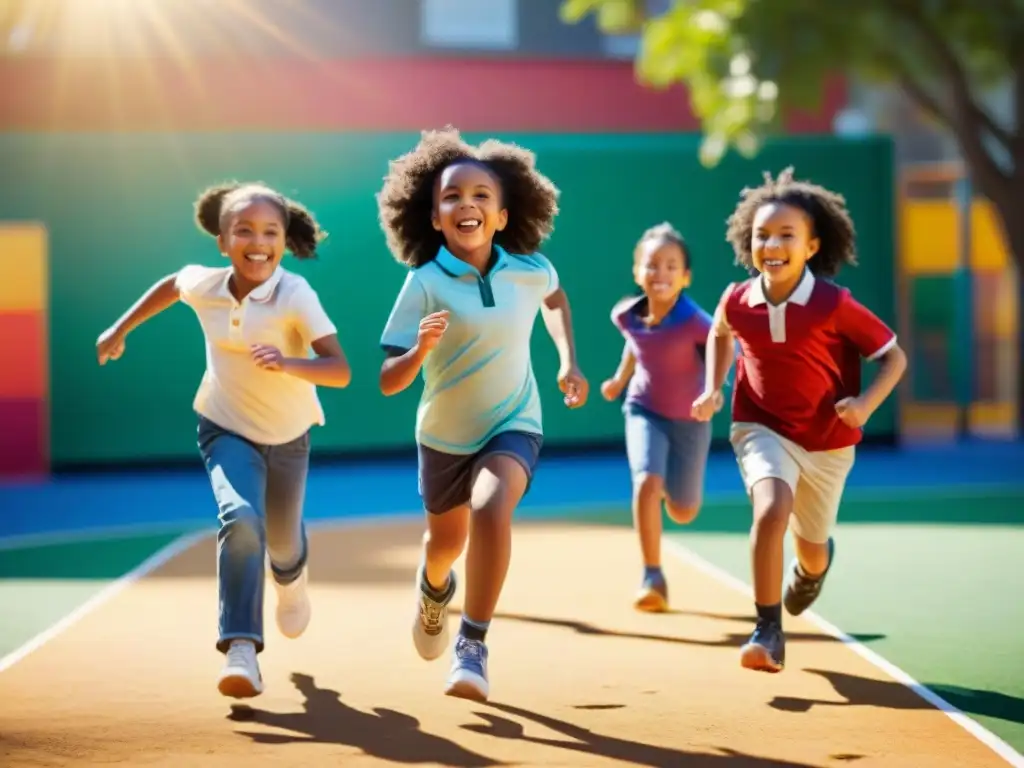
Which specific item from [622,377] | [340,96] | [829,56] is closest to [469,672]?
[622,377]

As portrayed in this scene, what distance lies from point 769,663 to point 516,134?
1219 cm

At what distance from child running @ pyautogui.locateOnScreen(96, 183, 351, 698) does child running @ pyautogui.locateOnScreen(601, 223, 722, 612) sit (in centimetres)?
220

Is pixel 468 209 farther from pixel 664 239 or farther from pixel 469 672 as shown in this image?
pixel 664 239

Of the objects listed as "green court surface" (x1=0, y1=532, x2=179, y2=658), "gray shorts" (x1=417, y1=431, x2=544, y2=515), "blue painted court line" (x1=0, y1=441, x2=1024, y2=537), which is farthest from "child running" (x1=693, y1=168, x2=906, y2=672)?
"blue painted court line" (x1=0, y1=441, x2=1024, y2=537)

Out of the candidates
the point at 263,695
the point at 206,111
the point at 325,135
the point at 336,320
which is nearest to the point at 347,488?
the point at 336,320

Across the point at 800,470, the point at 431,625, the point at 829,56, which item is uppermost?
the point at 829,56

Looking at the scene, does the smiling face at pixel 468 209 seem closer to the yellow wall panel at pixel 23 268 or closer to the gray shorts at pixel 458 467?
the gray shorts at pixel 458 467

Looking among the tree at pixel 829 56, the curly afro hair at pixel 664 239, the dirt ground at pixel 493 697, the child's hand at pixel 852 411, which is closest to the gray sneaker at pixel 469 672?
the dirt ground at pixel 493 697

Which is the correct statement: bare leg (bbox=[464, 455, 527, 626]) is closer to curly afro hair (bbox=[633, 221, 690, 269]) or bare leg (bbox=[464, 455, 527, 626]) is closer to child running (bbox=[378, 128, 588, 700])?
child running (bbox=[378, 128, 588, 700])

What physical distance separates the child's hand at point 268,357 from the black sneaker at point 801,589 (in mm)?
2611

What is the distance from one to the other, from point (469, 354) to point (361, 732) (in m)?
1.37

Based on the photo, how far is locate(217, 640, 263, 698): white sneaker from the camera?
5734 mm

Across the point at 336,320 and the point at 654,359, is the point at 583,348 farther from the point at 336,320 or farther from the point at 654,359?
the point at 654,359

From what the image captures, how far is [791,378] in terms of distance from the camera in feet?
21.7
